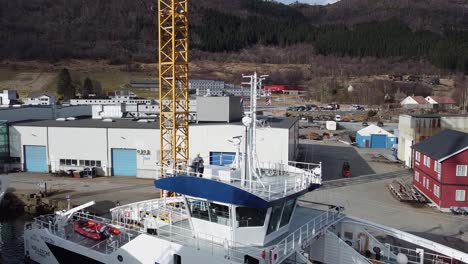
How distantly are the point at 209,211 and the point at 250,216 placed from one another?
164 cm

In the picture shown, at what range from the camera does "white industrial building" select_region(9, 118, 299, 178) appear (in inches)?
1390

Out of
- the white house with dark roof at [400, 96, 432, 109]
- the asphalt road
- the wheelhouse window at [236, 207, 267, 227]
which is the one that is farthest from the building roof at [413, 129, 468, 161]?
the white house with dark roof at [400, 96, 432, 109]

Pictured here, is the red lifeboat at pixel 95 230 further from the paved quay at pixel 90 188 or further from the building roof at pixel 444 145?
the building roof at pixel 444 145

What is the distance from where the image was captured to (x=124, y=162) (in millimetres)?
37938

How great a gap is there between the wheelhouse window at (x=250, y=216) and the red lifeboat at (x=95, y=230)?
24.0ft

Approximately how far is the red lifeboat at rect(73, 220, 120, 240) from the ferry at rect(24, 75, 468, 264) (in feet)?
0.16

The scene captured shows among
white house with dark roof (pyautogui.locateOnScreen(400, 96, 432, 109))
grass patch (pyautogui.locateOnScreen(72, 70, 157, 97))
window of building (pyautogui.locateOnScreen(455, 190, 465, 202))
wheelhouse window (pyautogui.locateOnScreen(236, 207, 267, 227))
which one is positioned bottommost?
window of building (pyautogui.locateOnScreen(455, 190, 465, 202))

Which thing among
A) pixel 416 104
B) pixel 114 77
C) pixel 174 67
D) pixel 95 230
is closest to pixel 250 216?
pixel 95 230

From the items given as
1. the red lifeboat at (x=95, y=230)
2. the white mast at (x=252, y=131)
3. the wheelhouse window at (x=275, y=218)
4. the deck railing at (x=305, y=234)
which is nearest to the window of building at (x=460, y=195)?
the deck railing at (x=305, y=234)

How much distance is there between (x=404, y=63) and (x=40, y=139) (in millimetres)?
162094

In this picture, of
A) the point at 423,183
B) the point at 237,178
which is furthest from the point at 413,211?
the point at 237,178

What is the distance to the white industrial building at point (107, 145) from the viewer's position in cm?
3531

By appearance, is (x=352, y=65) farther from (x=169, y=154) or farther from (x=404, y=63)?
(x=169, y=154)

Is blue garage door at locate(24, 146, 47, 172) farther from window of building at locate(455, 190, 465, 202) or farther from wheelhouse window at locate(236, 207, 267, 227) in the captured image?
window of building at locate(455, 190, 465, 202)
